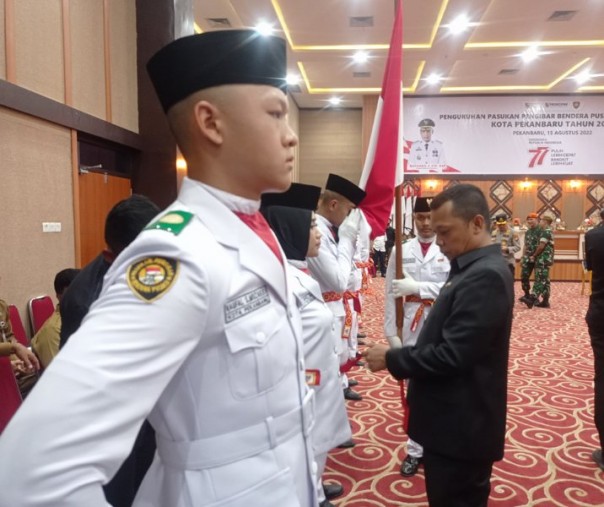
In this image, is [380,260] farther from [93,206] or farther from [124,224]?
[124,224]

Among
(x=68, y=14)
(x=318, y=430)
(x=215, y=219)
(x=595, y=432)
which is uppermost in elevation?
(x=68, y=14)

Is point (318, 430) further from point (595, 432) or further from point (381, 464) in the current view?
point (595, 432)

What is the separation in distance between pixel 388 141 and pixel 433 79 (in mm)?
9298

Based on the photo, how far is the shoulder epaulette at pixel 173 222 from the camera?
2.12ft

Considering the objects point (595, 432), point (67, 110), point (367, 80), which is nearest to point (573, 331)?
point (595, 432)

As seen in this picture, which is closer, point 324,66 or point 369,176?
point 369,176

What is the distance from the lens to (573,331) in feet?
19.8

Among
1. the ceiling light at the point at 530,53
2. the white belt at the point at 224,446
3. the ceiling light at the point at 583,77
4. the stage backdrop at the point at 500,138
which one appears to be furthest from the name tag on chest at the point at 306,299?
the ceiling light at the point at 583,77

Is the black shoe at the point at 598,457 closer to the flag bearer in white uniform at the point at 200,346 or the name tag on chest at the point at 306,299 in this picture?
the name tag on chest at the point at 306,299

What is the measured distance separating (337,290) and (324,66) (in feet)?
26.7

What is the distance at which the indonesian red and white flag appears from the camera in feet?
6.98

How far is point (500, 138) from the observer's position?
38.0 feet

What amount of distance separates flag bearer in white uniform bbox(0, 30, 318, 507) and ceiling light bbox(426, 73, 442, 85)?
34.1ft

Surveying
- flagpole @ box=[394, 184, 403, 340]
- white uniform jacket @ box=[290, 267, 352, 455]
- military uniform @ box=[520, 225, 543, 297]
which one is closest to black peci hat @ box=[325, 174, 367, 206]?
flagpole @ box=[394, 184, 403, 340]
